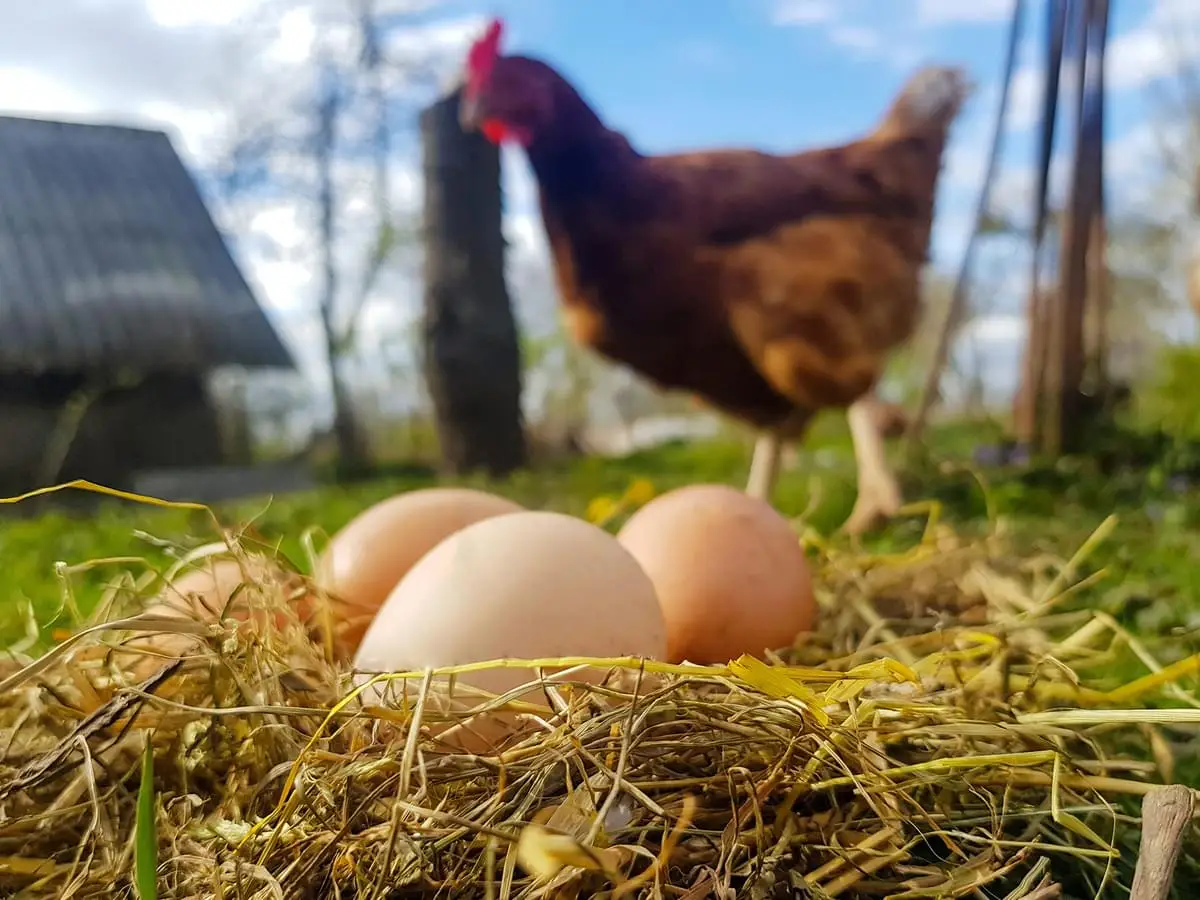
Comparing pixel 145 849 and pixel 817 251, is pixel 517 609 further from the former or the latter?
pixel 817 251

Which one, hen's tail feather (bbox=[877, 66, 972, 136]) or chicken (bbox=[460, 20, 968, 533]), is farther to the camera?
hen's tail feather (bbox=[877, 66, 972, 136])

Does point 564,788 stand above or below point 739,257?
below

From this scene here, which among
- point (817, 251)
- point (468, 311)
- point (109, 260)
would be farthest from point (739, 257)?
point (468, 311)

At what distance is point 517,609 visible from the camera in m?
0.47

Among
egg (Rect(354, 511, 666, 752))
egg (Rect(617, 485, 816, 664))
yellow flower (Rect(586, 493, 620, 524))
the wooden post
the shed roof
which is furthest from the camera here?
the wooden post

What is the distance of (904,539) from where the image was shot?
1218 millimetres

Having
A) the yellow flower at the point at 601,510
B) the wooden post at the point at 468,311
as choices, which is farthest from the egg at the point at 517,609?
the wooden post at the point at 468,311

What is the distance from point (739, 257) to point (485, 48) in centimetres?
63

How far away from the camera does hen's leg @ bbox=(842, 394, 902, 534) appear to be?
1323 millimetres

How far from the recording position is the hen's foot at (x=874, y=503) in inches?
51.6

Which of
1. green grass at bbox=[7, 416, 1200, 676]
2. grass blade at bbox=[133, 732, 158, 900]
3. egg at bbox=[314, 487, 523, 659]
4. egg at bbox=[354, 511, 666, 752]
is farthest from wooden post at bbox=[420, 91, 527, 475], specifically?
grass blade at bbox=[133, 732, 158, 900]

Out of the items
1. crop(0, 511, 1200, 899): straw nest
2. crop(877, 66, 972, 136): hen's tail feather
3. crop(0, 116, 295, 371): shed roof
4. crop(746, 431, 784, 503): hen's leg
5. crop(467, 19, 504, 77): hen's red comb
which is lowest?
crop(746, 431, 784, 503): hen's leg

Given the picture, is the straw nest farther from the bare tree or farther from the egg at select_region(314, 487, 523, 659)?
the bare tree

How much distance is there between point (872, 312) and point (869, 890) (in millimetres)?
A: 1110
